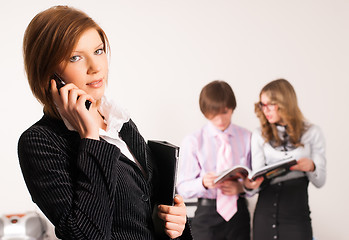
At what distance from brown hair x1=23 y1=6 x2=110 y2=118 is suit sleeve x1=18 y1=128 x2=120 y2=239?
15 centimetres

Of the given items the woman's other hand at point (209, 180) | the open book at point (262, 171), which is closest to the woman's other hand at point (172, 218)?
the open book at point (262, 171)

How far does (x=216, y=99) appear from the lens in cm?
306

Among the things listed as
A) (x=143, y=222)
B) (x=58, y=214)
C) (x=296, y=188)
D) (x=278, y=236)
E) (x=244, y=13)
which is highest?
(x=244, y=13)

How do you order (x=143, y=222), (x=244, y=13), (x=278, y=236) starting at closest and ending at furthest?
(x=143, y=222) < (x=278, y=236) < (x=244, y=13)

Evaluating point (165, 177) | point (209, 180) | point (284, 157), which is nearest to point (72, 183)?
point (165, 177)

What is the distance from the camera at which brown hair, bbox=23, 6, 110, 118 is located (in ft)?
3.51

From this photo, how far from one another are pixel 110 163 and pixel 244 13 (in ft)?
8.57

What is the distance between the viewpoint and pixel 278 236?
281 cm

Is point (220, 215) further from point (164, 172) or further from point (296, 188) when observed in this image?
point (164, 172)

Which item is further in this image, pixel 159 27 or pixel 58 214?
pixel 159 27

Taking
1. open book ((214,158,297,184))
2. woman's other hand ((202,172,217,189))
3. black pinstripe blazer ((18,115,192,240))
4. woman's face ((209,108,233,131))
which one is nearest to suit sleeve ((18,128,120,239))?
black pinstripe blazer ((18,115,192,240))

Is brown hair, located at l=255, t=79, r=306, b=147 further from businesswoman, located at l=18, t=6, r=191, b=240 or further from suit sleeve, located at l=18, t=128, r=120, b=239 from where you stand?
suit sleeve, located at l=18, t=128, r=120, b=239

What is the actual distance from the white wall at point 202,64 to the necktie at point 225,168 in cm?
29

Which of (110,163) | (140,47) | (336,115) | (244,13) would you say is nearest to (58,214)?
(110,163)
